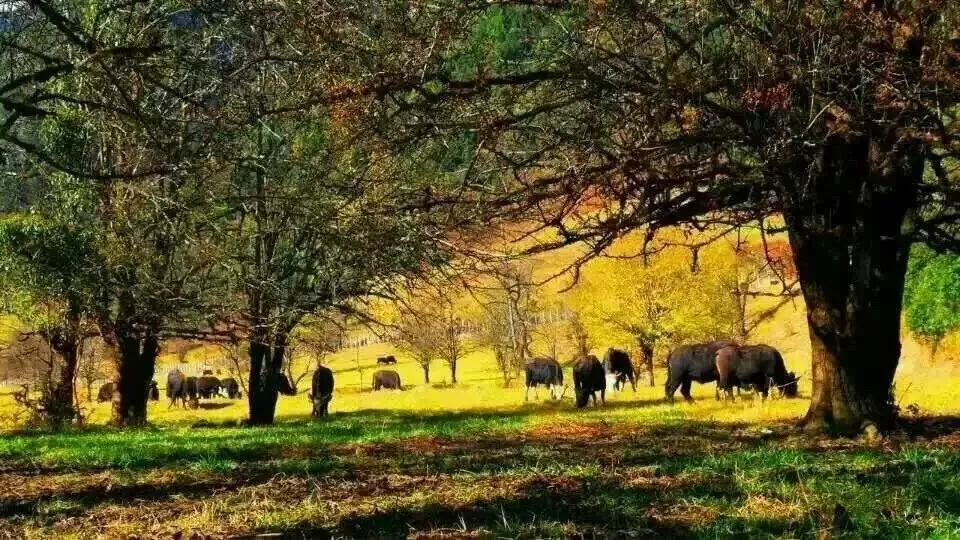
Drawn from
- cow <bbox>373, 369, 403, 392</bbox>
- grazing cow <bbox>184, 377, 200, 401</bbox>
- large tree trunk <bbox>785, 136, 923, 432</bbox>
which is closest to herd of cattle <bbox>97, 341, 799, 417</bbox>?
large tree trunk <bbox>785, 136, 923, 432</bbox>

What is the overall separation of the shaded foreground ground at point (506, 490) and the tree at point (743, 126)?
2124 millimetres

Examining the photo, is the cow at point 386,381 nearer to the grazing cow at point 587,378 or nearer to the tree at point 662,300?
the tree at point 662,300

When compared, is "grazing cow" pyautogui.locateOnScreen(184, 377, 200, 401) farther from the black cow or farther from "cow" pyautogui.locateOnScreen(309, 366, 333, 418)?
the black cow

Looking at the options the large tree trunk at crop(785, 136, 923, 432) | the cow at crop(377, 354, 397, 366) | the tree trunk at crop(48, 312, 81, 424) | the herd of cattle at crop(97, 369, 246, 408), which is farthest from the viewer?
the cow at crop(377, 354, 397, 366)

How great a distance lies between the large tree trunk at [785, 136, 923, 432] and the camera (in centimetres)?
1148

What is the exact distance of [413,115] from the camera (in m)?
11.1

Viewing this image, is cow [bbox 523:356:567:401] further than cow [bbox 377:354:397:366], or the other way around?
cow [bbox 377:354:397:366]

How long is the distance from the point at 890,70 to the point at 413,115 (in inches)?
210

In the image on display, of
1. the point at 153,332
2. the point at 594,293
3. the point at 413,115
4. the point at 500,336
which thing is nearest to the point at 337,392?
the point at 500,336

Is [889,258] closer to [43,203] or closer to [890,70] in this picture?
[890,70]

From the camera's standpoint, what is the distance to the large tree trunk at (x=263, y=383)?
26.0 metres

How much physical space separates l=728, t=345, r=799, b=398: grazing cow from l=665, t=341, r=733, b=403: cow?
206 centimetres

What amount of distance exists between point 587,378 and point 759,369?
617cm

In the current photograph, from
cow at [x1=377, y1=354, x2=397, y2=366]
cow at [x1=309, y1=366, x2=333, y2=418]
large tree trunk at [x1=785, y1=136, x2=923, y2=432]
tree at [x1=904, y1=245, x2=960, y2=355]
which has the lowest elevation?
cow at [x1=309, y1=366, x2=333, y2=418]
